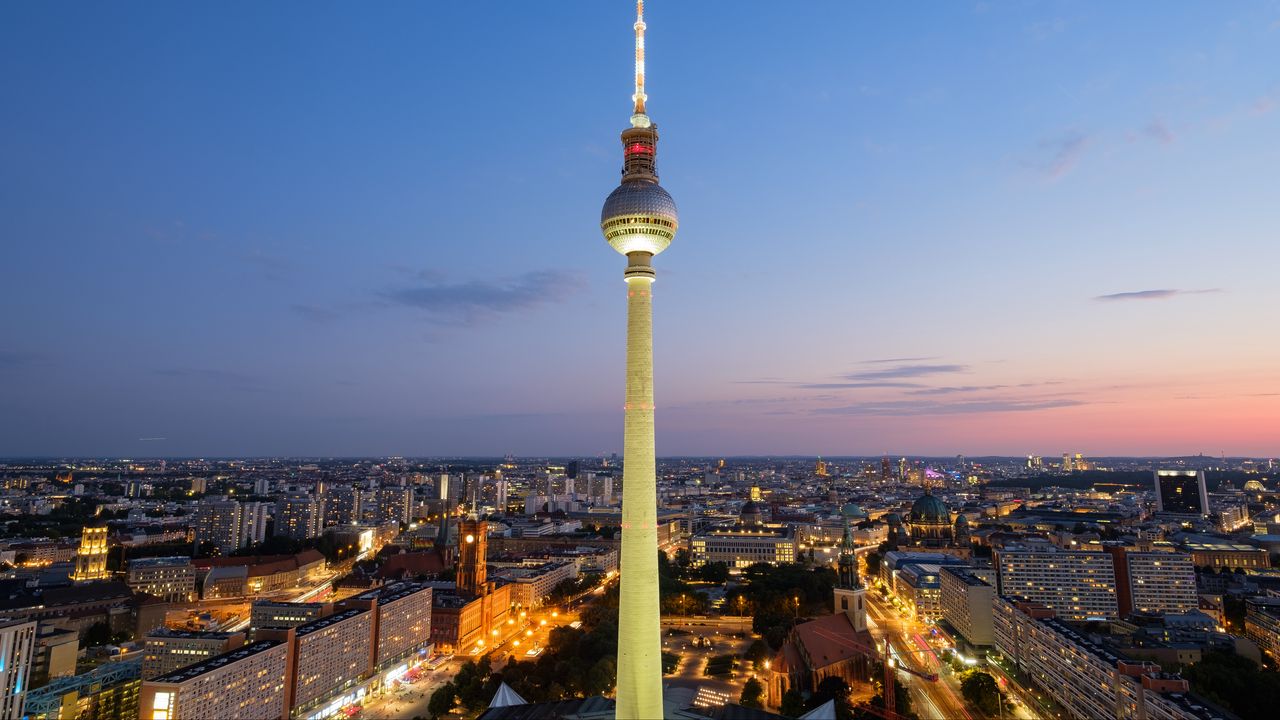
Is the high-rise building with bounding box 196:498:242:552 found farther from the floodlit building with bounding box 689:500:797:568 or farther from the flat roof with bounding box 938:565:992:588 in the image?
the flat roof with bounding box 938:565:992:588

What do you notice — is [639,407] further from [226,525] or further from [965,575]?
[226,525]

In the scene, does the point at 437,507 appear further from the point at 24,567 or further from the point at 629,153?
the point at 629,153

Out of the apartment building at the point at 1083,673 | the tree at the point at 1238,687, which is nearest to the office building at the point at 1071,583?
the apartment building at the point at 1083,673

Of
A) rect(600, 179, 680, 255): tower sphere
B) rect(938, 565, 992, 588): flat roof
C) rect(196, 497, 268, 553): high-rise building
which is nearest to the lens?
rect(600, 179, 680, 255): tower sphere

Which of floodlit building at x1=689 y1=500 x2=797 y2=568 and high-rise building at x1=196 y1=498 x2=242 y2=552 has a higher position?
high-rise building at x1=196 y1=498 x2=242 y2=552

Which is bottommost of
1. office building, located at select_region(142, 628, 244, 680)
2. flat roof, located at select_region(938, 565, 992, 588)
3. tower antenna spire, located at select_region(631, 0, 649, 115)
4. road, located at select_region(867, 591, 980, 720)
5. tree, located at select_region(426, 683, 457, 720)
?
road, located at select_region(867, 591, 980, 720)

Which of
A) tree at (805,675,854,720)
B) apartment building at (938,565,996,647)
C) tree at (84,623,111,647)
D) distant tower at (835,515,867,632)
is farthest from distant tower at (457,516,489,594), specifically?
apartment building at (938,565,996,647)

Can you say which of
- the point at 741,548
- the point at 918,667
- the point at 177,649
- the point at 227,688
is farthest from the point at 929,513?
the point at 227,688
